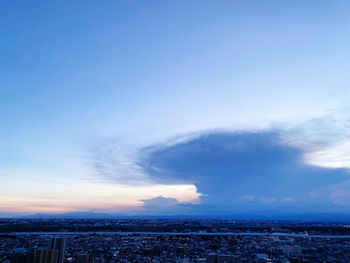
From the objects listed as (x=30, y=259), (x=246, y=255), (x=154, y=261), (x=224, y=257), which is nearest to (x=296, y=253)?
(x=246, y=255)

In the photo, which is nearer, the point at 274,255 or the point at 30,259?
the point at 30,259

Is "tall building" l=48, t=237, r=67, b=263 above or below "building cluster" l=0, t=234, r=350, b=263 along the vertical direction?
above

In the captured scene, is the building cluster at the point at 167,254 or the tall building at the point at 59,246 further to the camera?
the building cluster at the point at 167,254

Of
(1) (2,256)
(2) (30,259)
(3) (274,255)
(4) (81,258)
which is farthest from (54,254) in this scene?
(3) (274,255)

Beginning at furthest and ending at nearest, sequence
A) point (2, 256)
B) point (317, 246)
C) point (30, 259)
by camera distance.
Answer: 1. point (317, 246)
2. point (2, 256)
3. point (30, 259)

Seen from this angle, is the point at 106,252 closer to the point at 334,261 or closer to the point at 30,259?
the point at 30,259

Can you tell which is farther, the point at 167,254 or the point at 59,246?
the point at 167,254

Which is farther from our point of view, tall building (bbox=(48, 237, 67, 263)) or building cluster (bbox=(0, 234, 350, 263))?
building cluster (bbox=(0, 234, 350, 263))

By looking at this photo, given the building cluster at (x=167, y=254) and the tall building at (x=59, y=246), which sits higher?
the tall building at (x=59, y=246)

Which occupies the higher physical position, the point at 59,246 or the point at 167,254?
the point at 59,246

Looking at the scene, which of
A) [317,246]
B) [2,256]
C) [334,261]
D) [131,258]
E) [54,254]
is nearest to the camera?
[54,254]
